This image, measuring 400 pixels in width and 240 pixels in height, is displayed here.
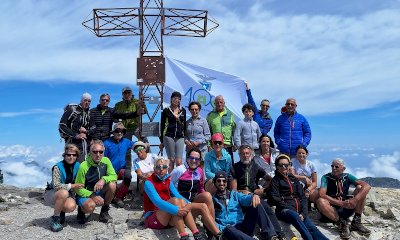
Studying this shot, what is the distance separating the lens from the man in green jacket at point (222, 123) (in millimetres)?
9867

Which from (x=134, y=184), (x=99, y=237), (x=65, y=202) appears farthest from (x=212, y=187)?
(x=134, y=184)

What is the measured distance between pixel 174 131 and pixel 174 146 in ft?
1.20

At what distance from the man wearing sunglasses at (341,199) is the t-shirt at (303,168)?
1.15 ft

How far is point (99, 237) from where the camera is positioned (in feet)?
24.6

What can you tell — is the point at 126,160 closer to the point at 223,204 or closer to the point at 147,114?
the point at 147,114

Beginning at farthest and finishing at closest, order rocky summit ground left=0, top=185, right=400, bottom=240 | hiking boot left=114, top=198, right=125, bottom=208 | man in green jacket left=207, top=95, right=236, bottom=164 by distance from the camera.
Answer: man in green jacket left=207, top=95, right=236, bottom=164 → hiking boot left=114, top=198, right=125, bottom=208 → rocky summit ground left=0, top=185, right=400, bottom=240

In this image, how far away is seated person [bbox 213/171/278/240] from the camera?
23.3ft

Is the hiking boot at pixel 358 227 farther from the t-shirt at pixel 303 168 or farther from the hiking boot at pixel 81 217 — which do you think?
the hiking boot at pixel 81 217

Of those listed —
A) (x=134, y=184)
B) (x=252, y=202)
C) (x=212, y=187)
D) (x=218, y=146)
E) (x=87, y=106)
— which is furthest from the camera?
(x=134, y=184)

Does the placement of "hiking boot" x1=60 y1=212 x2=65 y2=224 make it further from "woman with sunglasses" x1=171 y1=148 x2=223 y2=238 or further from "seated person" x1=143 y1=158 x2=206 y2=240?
"woman with sunglasses" x1=171 y1=148 x2=223 y2=238

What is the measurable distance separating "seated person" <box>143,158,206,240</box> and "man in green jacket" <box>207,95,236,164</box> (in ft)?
8.80

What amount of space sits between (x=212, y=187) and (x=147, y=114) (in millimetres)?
3858

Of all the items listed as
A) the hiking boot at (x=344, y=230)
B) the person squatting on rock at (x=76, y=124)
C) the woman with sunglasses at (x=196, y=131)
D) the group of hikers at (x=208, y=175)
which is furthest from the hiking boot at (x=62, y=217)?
the hiking boot at (x=344, y=230)

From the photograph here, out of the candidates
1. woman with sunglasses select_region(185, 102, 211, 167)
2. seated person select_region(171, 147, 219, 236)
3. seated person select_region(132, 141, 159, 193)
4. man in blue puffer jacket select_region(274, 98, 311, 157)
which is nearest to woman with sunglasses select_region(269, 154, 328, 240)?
seated person select_region(171, 147, 219, 236)
